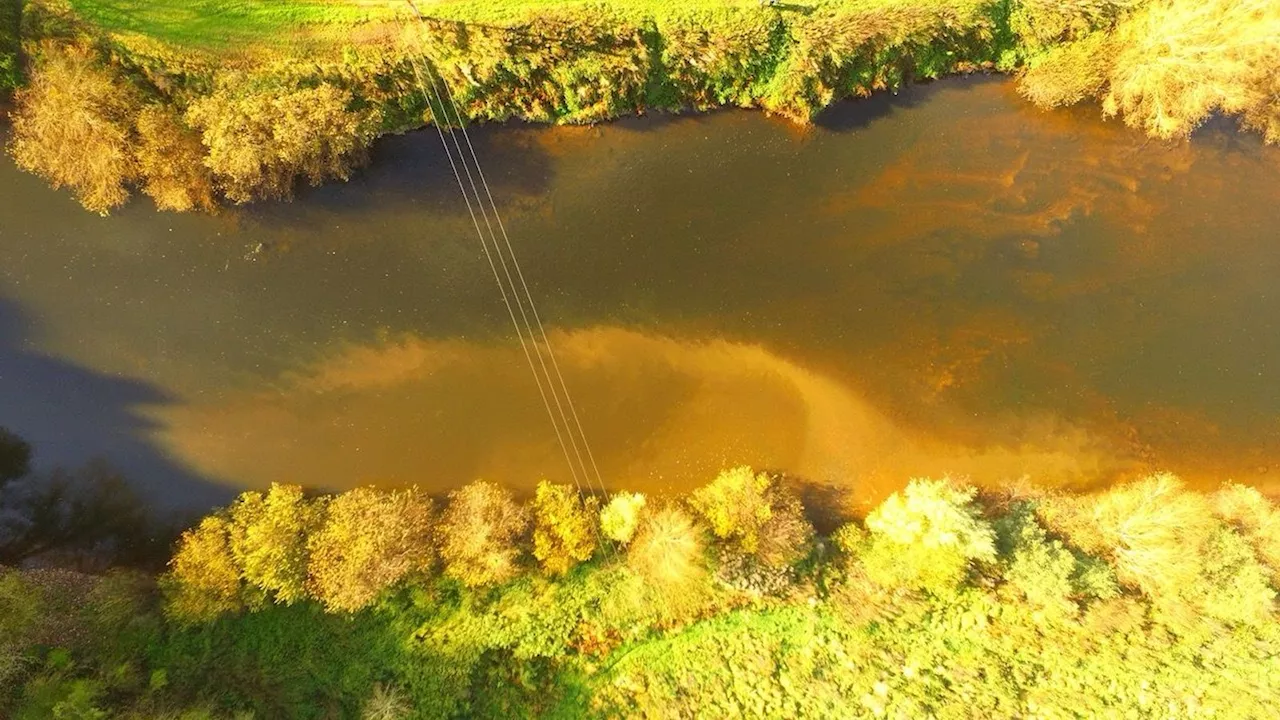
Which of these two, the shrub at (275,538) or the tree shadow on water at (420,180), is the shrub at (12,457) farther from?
the tree shadow on water at (420,180)

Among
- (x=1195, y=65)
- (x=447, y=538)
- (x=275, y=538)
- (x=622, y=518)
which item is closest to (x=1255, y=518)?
(x=1195, y=65)

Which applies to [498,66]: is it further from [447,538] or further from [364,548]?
[364,548]

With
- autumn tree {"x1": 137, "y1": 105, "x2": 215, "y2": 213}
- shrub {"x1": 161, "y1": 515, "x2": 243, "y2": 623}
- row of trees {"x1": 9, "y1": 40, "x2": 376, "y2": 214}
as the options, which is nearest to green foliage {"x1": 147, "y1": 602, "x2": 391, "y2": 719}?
shrub {"x1": 161, "y1": 515, "x2": 243, "y2": 623}

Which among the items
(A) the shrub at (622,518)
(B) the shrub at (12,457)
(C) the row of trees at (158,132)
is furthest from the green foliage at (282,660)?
(C) the row of trees at (158,132)

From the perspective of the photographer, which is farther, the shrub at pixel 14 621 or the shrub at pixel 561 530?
the shrub at pixel 561 530

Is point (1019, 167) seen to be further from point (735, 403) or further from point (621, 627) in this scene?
point (621, 627)

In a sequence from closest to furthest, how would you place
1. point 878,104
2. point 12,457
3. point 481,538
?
point 481,538 < point 12,457 < point 878,104
